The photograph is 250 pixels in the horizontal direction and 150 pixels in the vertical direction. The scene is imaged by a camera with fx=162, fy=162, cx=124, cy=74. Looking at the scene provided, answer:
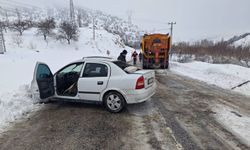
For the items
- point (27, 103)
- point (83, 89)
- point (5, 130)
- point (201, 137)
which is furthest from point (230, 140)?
point (27, 103)

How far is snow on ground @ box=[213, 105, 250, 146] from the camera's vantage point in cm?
390

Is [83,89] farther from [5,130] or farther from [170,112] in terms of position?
[170,112]

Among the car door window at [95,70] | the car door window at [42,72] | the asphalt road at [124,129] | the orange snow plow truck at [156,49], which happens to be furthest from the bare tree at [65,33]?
the car door window at [95,70]

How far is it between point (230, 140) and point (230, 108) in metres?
2.37

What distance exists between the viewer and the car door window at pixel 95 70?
5.22 meters

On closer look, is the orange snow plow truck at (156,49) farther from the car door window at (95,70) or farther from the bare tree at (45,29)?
the bare tree at (45,29)

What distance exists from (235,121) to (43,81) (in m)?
6.02

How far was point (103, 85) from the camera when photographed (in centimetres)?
512

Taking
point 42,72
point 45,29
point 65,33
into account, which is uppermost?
point 45,29

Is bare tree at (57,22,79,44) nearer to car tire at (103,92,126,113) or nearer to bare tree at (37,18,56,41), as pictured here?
bare tree at (37,18,56,41)

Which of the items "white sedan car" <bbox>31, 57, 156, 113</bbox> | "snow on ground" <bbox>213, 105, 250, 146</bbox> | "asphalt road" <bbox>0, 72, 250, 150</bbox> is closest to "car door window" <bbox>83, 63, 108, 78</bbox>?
"white sedan car" <bbox>31, 57, 156, 113</bbox>

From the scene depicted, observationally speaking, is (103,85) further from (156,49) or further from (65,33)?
(65,33)

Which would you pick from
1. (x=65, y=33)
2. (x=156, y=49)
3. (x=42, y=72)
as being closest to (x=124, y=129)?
(x=42, y=72)

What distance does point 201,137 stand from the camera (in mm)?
3793
